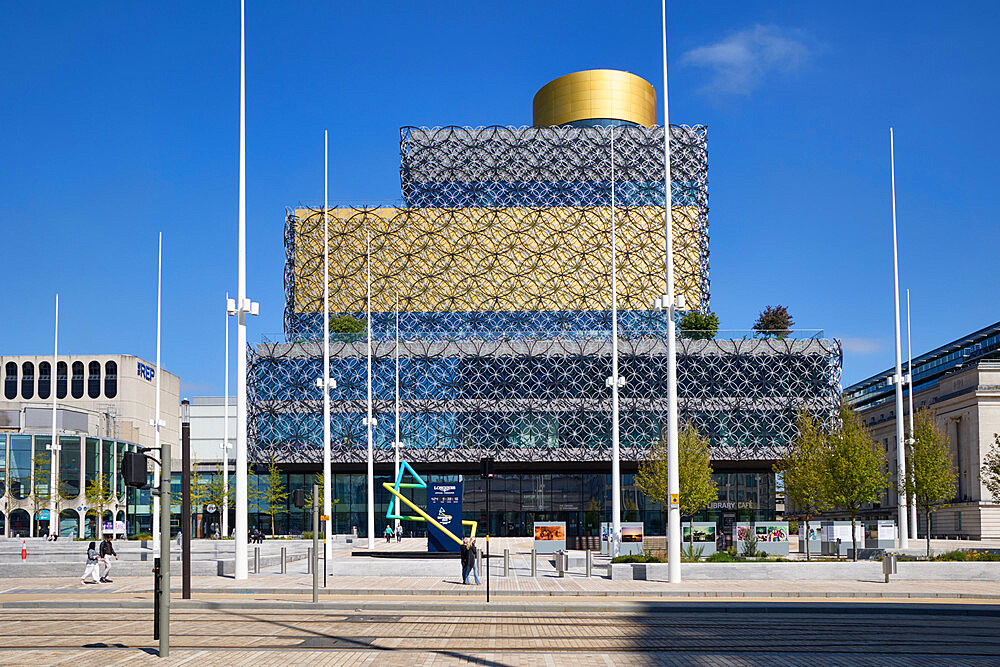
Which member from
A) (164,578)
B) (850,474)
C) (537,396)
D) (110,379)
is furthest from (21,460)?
(164,578)

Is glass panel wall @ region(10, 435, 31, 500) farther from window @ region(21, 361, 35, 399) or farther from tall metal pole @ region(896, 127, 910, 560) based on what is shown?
tall metal pole @ region(896, 127, 910, 560)

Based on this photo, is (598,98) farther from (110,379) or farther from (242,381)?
(242,381)

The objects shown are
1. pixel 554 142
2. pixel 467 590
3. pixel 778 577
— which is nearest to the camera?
pixel 467 590

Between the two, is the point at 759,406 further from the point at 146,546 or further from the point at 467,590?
the point at 467,590

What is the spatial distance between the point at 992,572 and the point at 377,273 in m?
75.1

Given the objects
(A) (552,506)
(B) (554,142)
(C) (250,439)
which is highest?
(B) (554,142)

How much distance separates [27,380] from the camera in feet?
476

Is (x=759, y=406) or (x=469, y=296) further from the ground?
(x=469, y=296)

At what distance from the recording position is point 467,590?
32281 mm

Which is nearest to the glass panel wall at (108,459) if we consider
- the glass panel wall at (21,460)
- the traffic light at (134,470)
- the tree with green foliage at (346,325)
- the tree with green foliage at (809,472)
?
the glass panel wall at (21,460)

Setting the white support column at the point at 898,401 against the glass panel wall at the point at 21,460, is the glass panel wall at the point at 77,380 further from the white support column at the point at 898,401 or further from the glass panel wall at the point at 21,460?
the white support column at the point at 898,401

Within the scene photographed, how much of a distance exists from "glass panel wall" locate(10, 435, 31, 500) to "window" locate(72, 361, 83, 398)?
43706mm

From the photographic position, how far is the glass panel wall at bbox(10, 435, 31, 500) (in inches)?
4048

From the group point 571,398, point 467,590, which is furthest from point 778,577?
point 571,398
